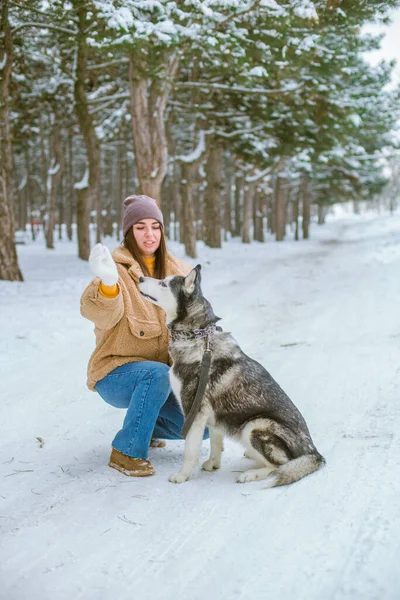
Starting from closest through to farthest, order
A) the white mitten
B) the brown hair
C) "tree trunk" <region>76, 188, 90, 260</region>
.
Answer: the white mitten, the brown hair, "tree trunk" <region>76, 188, 90, 260</region>

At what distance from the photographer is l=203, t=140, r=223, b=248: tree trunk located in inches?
914

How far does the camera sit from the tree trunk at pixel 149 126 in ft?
40.7

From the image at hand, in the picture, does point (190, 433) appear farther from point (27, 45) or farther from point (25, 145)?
point (25, 145)

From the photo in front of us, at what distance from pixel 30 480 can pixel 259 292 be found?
Result: 8.50m

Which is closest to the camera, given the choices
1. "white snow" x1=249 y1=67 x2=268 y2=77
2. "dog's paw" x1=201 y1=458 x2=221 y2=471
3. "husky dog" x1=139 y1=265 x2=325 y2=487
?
"husky dog" x1=139 y1=265 x2=325 y2=487

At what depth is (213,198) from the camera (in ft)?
76.9

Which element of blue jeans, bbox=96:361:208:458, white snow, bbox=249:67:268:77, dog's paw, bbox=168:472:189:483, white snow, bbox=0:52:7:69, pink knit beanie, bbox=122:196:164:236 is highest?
white snow, bbox=0:52:7:69

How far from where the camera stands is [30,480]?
3867 millimetres

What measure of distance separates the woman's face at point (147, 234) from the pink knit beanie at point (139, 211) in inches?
1.5

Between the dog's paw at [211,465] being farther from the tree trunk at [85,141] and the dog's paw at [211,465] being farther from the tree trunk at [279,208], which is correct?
the tree trunk at [279,208]

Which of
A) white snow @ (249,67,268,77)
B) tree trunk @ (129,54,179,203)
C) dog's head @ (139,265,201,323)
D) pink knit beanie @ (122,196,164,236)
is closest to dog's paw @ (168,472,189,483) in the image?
dog's head @ (139,265,201,323)

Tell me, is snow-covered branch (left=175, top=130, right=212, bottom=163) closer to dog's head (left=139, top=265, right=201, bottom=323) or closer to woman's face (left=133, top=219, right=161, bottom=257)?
woman's face (left=133, top=219, right=161, bottom=257)

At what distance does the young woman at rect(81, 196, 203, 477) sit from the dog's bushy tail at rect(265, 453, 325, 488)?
91cm

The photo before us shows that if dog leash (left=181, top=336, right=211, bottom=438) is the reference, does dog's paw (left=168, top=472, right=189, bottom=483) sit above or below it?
below
